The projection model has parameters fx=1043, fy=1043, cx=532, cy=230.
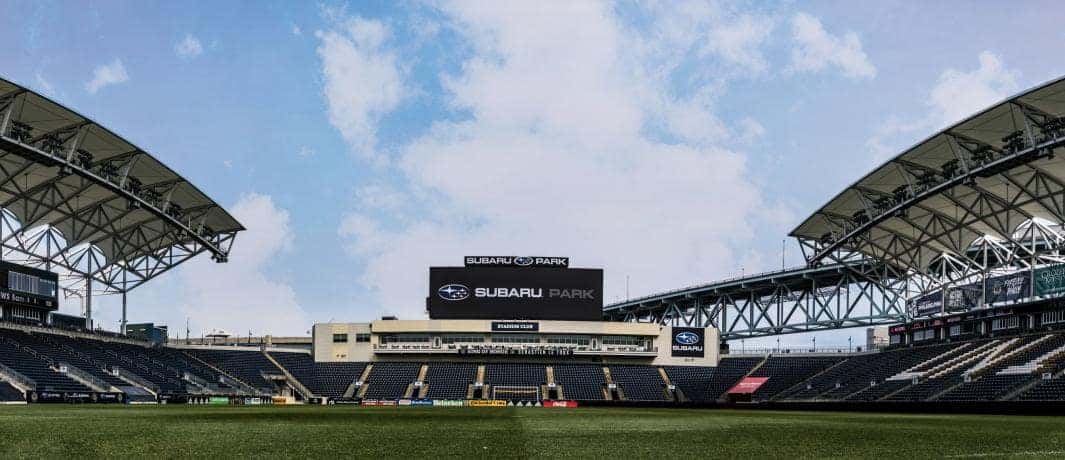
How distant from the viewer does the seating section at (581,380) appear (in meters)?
85.8

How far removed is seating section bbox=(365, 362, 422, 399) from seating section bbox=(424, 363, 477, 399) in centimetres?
163

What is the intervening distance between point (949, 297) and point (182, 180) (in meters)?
53.4

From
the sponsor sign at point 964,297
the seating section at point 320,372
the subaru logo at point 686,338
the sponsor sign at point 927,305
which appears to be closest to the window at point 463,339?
the seating section at point 320,372

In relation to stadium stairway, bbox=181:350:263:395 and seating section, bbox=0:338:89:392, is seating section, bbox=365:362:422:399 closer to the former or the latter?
stadium stairway, bbox=181:350:263:395

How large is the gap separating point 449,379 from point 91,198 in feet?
107

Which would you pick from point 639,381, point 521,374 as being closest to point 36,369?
point 521,374

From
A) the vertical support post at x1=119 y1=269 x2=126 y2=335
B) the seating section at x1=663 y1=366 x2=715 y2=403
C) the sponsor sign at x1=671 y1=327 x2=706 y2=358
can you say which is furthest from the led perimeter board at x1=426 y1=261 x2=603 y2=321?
the vertical support post at x1=119 y1=269 x2=126 y2=335

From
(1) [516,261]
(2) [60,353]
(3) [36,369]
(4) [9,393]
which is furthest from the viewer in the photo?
(1) [516,261]

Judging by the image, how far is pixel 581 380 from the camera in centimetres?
8875

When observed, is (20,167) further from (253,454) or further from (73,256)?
(253,454)

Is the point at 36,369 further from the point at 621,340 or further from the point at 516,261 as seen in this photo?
the point at 621,340

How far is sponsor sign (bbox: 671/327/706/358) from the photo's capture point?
309 ft

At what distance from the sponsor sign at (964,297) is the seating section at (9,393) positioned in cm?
5994

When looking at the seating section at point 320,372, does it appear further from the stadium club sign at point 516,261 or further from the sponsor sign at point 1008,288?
the sponsor sign at point 1008,288
